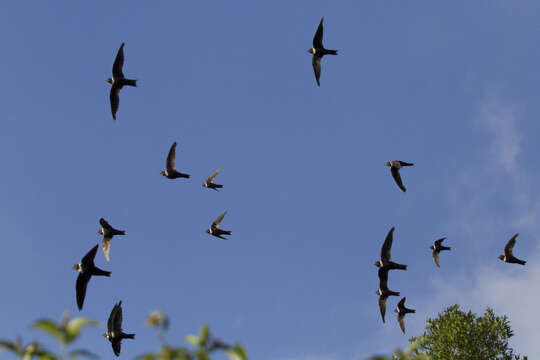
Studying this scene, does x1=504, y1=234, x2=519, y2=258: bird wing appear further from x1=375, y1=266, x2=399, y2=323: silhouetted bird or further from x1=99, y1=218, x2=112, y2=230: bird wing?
x1=99, y1=218, x2=112, y2=230: bird wing

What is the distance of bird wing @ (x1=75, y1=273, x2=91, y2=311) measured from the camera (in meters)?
21.7

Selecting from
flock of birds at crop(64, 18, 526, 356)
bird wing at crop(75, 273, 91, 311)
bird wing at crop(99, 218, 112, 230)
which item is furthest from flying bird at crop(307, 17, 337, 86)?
bird wing at crop(75, 273, 91, 311)

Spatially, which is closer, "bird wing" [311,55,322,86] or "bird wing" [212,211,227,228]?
"bird wing" [311,55,322,86]

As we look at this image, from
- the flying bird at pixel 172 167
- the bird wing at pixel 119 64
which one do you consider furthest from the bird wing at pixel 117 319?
the bird wing at pixel 119 64

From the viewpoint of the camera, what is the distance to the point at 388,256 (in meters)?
27.1

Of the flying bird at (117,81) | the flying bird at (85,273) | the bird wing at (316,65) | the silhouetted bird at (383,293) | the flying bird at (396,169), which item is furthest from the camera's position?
the flying bird at (396,169)

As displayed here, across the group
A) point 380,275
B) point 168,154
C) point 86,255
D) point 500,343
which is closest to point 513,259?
point 500,343

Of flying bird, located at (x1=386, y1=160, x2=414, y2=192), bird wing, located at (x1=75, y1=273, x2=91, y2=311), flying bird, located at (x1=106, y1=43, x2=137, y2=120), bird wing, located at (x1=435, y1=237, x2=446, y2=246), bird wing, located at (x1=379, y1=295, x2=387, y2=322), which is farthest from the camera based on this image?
bird wing, located at (x1=435, y1=237, x2=446, y2=246)

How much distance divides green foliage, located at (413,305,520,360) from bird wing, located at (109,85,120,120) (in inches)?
753

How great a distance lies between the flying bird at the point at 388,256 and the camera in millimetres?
26703

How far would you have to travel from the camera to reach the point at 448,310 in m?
33.0

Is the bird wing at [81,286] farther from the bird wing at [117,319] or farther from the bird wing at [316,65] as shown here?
the bird wing at [316,65]

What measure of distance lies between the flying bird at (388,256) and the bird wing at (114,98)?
1373 centimetres

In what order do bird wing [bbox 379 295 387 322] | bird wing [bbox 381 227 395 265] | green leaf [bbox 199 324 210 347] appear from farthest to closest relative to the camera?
bird wing [bbox 379 295 387 322]
bird wing [bbox 381 227 395 265]
green leaf [bbox 199 324 210 347]
